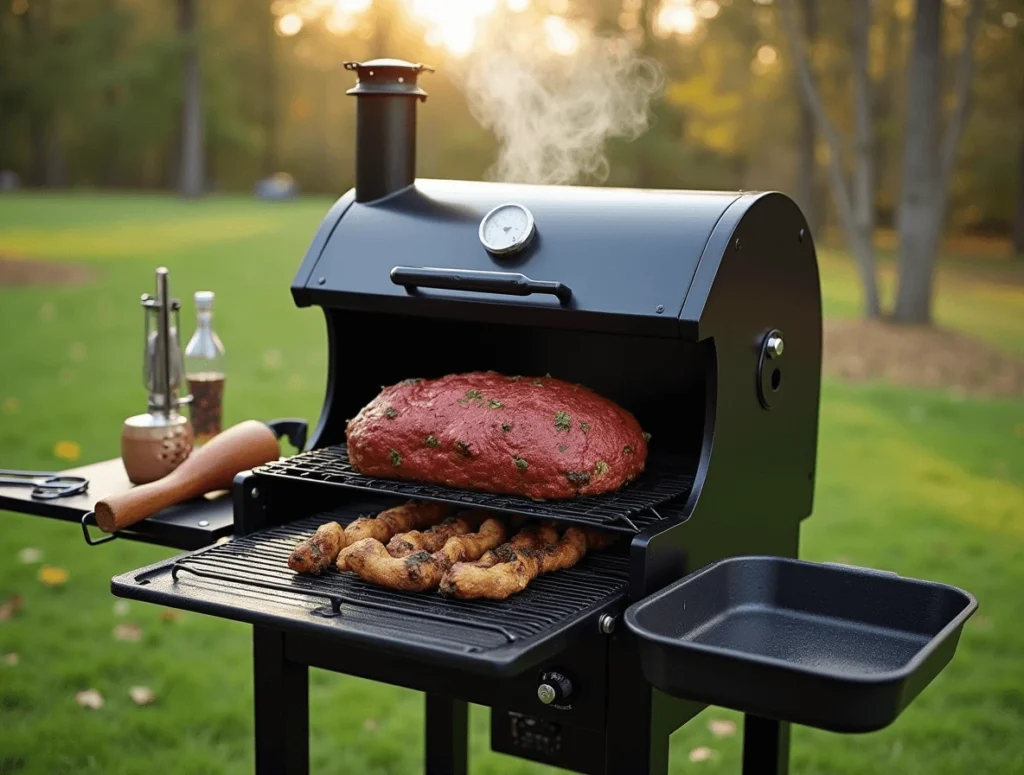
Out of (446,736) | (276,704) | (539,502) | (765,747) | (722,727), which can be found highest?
(539,502)

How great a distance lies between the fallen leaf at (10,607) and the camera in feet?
17.3

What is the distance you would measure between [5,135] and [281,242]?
1339cm

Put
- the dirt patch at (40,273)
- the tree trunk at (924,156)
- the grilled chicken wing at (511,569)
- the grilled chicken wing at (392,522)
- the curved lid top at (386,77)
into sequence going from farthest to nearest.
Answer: the dirt patch at (40,273) < the tree trunk at (924,156) < the curved lid top at (386,77) < the grilled chicken wing at (392,522) < the grilled chicken wing at (511,569)

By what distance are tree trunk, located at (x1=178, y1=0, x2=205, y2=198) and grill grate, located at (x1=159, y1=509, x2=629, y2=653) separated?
2189cm

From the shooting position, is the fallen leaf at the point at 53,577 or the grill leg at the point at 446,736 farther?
the fallen leaf at the point at 53,577

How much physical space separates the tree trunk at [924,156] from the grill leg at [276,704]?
945 centimetres

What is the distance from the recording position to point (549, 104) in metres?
3.63

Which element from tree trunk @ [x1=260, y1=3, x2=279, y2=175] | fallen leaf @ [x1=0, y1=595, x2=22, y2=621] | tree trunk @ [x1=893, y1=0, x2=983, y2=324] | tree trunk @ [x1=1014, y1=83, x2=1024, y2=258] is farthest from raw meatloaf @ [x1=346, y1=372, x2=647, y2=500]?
tree trunk @ [x1=260, y1=3, x2=279, y2=175]

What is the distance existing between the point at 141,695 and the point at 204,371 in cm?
169

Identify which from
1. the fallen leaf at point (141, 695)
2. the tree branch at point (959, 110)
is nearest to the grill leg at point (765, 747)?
the fallen leaf at point (141, 695)

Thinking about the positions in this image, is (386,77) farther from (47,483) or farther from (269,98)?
(269,98)

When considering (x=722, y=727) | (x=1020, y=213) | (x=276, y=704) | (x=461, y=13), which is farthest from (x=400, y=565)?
(x=1020, y=213)

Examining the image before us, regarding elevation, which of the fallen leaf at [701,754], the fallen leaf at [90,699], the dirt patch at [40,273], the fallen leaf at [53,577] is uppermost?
the dirt patch at [40,273]

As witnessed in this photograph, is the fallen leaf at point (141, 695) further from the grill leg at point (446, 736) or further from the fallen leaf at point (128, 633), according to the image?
the grill leg at point (446, 736)
